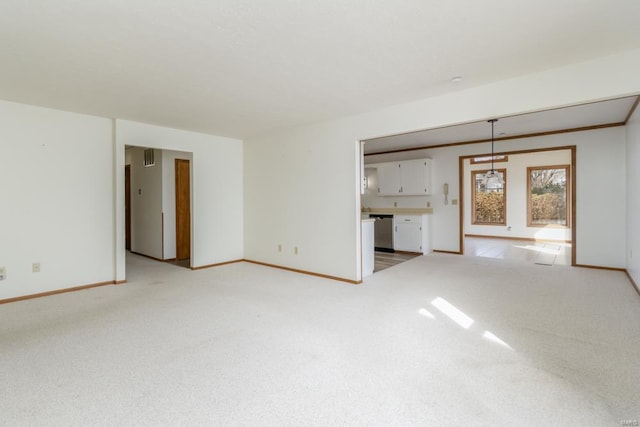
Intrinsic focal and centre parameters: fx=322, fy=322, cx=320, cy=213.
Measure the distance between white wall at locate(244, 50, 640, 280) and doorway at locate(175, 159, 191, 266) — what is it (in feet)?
4.50

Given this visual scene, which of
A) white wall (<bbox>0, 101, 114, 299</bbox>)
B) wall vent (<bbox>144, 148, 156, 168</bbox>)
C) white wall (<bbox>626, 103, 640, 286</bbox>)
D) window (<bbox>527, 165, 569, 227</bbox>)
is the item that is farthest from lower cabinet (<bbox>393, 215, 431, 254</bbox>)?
white wall (<bbox>0, 101, 114, 299</bbox>)

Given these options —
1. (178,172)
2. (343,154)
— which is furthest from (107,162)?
(343,154)

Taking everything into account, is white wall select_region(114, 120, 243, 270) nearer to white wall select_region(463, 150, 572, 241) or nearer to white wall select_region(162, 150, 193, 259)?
white wall select_region(162, 150, 193, 259)

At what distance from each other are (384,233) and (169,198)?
4.54m

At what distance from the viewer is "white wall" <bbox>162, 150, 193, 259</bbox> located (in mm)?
6145

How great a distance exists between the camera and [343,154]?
14.8ft

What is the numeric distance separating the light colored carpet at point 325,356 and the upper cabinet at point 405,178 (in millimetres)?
3196

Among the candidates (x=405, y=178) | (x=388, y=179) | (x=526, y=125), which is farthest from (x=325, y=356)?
(x=388, y=179)

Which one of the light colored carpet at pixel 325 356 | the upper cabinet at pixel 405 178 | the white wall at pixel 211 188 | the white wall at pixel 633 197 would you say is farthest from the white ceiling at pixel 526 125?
the white wall at pixel 211 188

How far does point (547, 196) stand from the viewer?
874 cm

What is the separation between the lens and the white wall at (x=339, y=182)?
3.43 metres

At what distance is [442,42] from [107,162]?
4.36 metres

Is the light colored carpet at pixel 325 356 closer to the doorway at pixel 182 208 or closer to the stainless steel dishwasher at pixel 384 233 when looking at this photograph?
the doorway at pixel 182 208

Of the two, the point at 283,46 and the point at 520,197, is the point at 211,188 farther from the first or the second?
the point at 520,197
